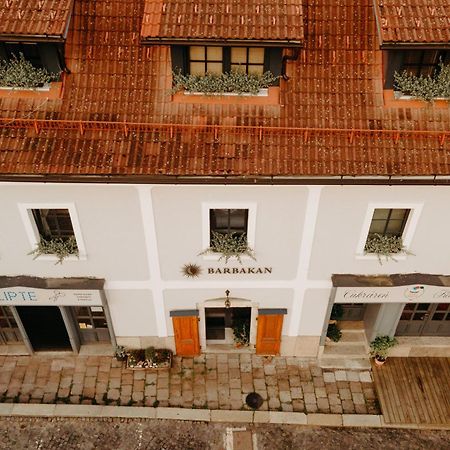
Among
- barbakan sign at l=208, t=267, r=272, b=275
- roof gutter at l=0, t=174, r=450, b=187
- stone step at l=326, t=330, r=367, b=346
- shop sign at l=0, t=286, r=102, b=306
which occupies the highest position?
roof gutter at l=0, t=174, r=450, b=187

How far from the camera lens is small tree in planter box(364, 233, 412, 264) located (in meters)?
13.6

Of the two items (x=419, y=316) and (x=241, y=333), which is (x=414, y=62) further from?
(x=241, y=333)

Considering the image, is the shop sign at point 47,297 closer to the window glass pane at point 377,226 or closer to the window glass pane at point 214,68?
the window glass pane at point 214,68

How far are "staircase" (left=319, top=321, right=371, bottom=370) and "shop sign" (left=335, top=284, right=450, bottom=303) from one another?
327 cm

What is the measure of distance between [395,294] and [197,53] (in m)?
8.79

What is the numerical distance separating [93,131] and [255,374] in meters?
9.88

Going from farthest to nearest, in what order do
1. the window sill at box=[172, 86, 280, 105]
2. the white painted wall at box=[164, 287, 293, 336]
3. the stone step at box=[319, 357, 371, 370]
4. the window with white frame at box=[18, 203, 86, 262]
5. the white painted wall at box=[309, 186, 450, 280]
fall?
1. the stone step at box=[319, 357, 371, 370]
2. the white painted wall at box=[164, 287, 293, 336]
3. the window with white frame at box=[18, 203, 86, 262]
4. the white painted wall at box=[309, 186, 450, 280]
5. the window sill at box=[172, 86, 280, 105]

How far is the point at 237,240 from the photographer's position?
13625 millimetres

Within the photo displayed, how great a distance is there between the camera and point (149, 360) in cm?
1684

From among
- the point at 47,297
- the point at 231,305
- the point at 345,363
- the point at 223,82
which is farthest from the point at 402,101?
the point at 47,297

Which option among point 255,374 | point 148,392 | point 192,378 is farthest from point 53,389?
point 255,374

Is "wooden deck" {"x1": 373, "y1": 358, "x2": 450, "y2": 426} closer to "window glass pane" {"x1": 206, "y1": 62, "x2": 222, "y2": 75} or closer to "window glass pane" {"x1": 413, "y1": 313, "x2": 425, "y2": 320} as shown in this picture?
"window glass pane" {"x1": 413, "y1": 313, "x2": 425, "y2": 320}

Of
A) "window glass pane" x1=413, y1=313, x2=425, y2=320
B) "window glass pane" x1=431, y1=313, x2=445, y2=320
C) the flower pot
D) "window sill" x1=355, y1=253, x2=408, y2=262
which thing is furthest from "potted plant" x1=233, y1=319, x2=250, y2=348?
"window glass pane" x1=431, y1=313, x2=445, y2=320

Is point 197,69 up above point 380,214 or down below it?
above
